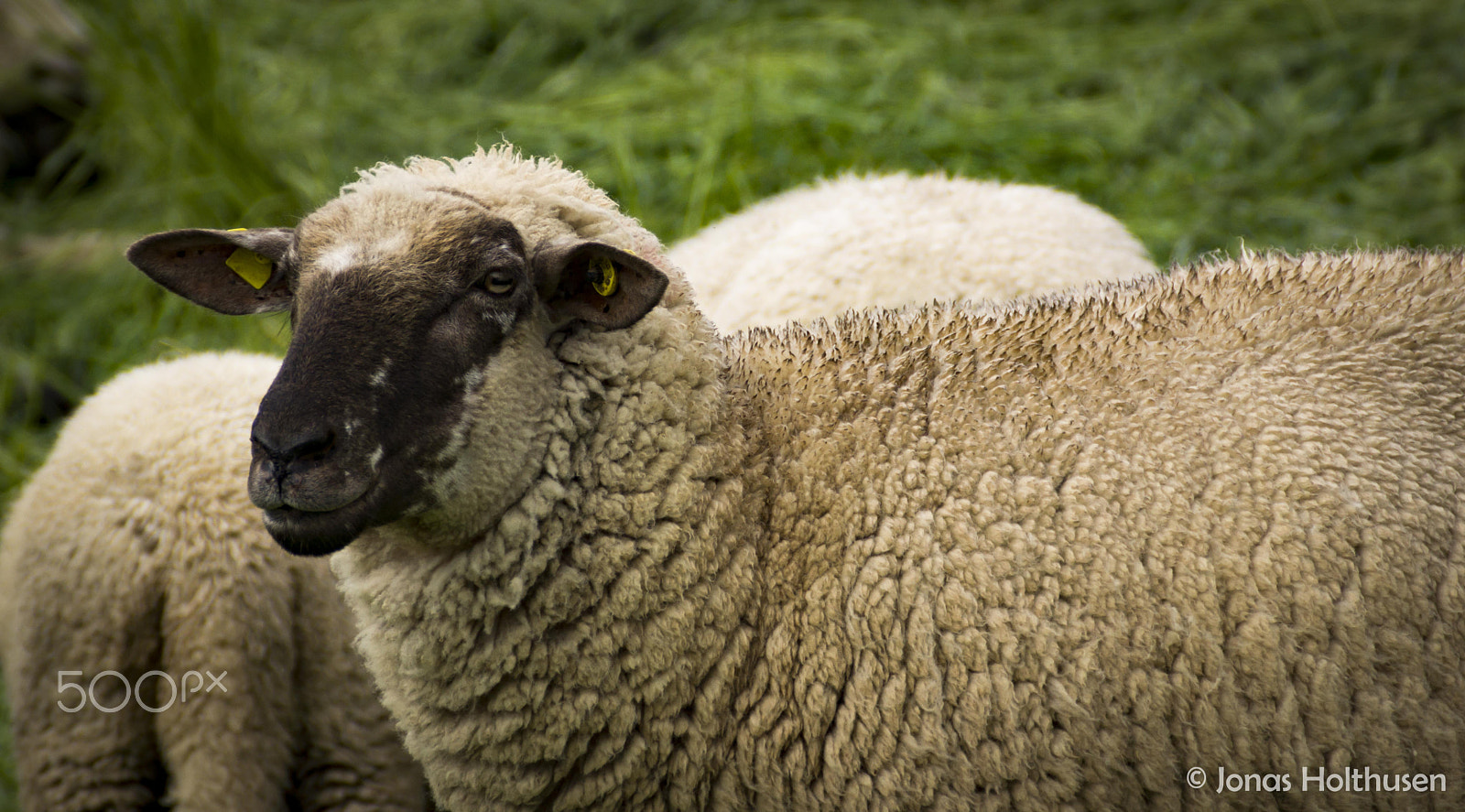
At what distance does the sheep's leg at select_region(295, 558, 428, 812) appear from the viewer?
9.75 feet

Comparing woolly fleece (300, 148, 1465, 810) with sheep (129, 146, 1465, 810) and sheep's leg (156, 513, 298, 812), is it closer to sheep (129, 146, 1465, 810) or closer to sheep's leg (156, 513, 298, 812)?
sheep (129, 146, 1465, 810)

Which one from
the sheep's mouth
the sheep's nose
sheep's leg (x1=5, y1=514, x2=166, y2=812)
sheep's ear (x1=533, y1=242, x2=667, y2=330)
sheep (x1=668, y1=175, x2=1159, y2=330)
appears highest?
sheep (x1=668, y1=175, x2=1159, y2=330)

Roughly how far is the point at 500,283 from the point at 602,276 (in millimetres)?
213

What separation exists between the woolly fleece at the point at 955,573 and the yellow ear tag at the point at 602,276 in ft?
0.41

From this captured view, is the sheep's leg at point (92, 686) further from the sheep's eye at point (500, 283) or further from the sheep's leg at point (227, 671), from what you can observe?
the sheep's eye at point (500, 283)

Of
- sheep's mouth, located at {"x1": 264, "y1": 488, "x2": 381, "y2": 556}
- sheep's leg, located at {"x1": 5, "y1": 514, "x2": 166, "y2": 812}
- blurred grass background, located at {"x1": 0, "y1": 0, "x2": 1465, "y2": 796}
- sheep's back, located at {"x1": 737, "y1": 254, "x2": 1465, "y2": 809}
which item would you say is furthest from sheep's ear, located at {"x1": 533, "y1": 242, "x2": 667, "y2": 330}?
blurred grass background, located at {"x1": 0, "y1": 0, "x2": 1465, "y2": 796}

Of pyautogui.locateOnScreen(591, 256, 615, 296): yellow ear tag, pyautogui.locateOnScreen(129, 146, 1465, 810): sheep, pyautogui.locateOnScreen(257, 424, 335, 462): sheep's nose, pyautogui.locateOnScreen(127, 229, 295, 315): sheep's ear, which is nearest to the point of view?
pyautogui.locateOnScreen(257, 424, 335, 462): sheep's nose

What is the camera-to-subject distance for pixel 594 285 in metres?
2.24

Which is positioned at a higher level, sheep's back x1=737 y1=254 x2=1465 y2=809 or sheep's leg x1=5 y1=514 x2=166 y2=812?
sheep's back x1=737 y1=254 x2=1465 y2=809

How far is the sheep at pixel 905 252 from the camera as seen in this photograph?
340 cm

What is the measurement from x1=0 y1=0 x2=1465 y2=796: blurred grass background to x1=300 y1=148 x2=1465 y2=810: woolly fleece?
112 inches

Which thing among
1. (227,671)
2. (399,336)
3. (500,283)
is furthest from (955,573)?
(227,671)

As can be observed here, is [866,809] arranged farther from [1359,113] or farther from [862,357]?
[1359,113]

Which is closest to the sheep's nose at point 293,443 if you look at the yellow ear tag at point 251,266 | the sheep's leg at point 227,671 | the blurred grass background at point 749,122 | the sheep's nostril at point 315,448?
the sheep's nostril at point 315,448
